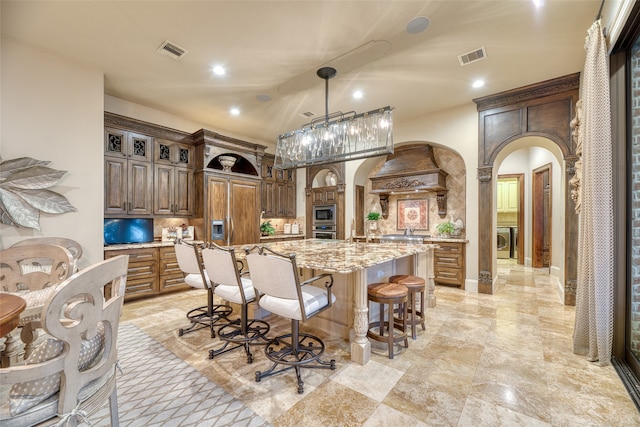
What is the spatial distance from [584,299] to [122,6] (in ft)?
15.7

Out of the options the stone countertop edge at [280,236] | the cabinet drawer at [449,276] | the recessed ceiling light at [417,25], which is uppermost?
the recessed ceiling light at [417,25]

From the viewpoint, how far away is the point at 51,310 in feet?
3.01

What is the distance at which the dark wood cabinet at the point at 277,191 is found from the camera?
640 centimetres

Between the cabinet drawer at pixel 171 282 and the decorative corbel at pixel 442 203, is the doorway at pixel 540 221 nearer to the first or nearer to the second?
the decorative corbel at pixel 442 203

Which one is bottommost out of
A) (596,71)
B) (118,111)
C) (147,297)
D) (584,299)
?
Answer: (147,297)

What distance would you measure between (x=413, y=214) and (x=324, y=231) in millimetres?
2065

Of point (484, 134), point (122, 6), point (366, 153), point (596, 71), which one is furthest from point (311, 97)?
point (596, 71)

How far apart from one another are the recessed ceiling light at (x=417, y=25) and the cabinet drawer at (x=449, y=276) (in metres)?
3.71

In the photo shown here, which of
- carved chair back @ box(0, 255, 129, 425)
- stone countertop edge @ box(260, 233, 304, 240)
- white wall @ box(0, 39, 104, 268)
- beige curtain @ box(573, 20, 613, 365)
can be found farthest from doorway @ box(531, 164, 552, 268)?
white wall @ box(0, 39, 104, 268)

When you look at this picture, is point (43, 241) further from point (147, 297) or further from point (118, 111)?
point (118, 111)

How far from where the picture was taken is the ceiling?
2.45 metres

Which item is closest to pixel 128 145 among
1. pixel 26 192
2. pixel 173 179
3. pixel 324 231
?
pixel 173 179

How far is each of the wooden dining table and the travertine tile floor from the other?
1.27 m

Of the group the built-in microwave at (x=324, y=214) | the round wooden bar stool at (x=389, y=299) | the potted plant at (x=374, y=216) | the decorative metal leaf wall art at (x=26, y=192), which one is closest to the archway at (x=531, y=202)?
the potted plant at (x=374, y=216)
